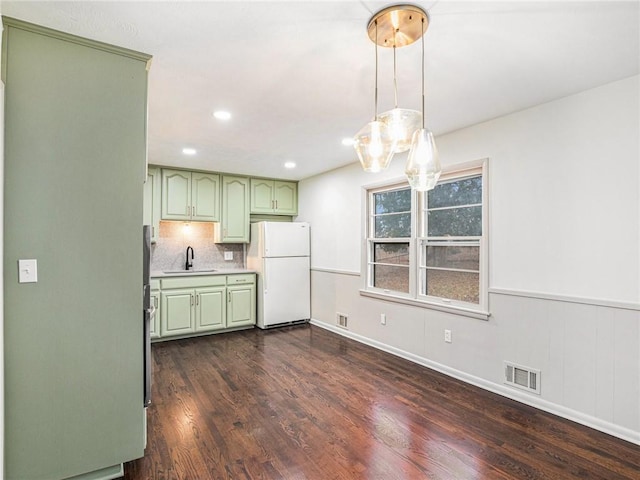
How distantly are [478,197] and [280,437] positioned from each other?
259cm

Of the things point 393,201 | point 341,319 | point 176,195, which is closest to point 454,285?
point 393,201

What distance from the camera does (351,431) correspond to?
236 centimetres

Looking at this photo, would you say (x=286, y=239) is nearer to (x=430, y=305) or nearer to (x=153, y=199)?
(x=153, y=199)

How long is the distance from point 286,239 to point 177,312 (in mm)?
1804

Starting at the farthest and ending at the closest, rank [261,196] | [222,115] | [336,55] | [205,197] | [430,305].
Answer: [261,196], [205,197], [430,305], [222,115], [336,55]

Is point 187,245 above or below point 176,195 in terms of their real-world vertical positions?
below

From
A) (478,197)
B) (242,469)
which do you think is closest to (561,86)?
(478,197)

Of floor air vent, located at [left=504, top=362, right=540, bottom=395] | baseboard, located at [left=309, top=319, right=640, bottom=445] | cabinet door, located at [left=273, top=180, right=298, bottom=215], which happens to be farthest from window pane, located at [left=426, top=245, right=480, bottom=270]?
cabinet door, located at [left=273, top=180, right=298, bottom=215]

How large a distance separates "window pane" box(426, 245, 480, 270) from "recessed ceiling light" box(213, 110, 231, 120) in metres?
2.34

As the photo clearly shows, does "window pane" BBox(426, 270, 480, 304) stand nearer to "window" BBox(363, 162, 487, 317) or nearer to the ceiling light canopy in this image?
"window" BBox(363, 162, 487, 317)

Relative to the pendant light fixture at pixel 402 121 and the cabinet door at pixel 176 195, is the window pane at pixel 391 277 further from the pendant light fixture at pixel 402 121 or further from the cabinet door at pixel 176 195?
the cabinet door at pixel 176 195

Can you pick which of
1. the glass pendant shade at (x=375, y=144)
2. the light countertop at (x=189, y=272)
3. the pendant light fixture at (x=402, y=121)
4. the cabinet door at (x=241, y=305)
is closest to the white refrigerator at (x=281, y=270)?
the cabinet door at (x=241, y=305)

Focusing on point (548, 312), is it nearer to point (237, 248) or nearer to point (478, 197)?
point (478, 197)

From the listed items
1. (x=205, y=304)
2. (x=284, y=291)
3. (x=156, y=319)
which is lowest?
(x=156, y=319)
